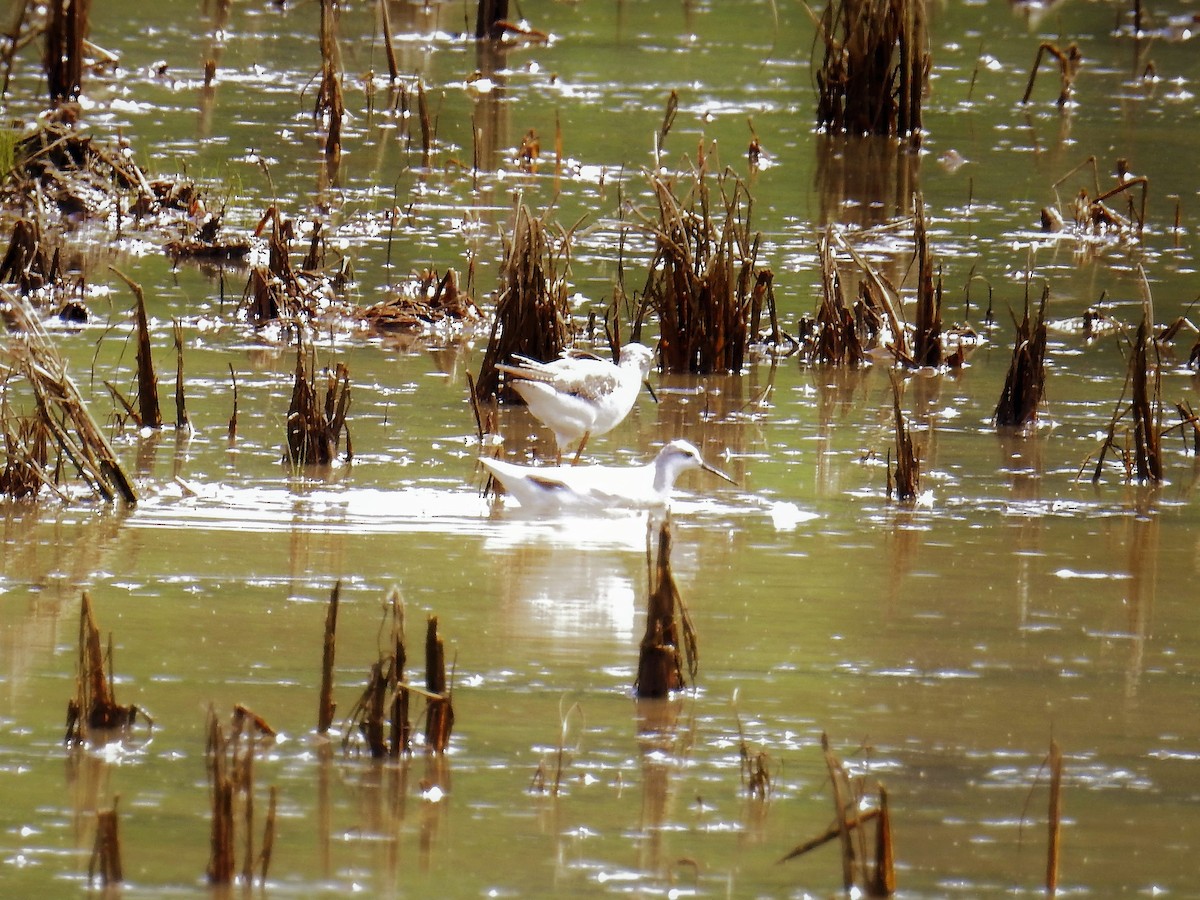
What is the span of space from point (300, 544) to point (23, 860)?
2777mm

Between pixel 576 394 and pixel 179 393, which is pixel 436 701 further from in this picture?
pixel 179 393

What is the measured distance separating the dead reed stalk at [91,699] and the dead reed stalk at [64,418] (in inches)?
89.4

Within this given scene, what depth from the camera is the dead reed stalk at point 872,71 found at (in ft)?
57.2

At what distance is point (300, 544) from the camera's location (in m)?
7.63

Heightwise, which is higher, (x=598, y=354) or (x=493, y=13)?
(x=493, y=13)

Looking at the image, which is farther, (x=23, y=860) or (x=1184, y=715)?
(x=1184, y=715)

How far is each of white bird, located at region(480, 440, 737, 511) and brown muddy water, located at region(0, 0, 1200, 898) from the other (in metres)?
0.09

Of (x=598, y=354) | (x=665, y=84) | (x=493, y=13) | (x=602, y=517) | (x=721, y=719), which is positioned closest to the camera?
(x=721, y=719)

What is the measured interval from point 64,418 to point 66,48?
10655mm

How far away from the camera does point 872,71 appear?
18.2 m

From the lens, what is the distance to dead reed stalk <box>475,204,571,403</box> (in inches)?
391

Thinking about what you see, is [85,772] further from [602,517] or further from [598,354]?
[598,354]

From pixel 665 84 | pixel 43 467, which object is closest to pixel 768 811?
pixel 43 467

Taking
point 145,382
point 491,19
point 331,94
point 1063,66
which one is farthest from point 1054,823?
point 491,19
